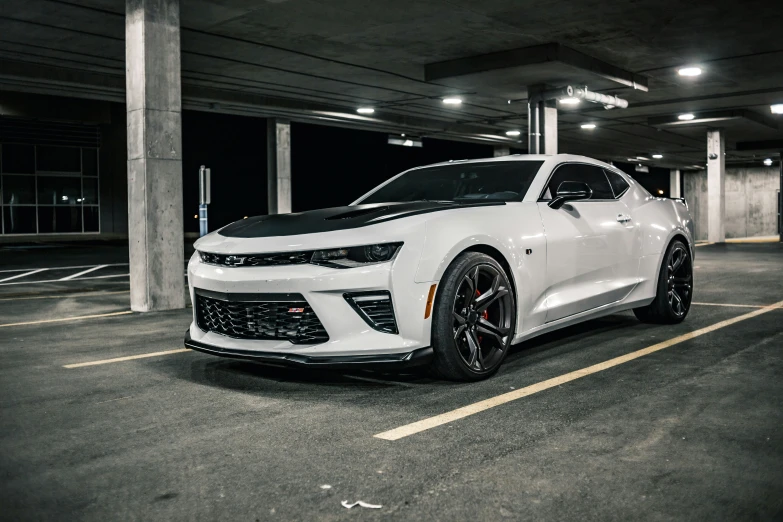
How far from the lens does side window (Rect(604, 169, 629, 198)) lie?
661 centimetres

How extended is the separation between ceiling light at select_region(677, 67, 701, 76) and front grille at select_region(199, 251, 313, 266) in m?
14.8

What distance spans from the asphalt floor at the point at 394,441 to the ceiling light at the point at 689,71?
40.0ft

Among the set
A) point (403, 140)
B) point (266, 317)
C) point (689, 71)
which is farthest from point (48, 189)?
point (266, 317)

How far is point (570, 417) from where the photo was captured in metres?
3.98

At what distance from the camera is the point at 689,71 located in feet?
56.7

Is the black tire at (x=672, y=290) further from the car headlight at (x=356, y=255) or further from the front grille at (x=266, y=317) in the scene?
the front grille at (x=266, y=317)

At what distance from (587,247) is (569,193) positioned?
20.5 inches

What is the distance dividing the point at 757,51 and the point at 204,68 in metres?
11.6

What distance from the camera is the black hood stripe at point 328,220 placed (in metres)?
4.62

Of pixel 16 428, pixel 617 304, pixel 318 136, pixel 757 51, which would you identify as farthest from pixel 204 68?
pixel 318 136

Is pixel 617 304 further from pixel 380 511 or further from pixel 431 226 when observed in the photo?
pixel 380 511

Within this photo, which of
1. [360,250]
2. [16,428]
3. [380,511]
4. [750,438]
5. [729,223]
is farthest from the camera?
[729,223]

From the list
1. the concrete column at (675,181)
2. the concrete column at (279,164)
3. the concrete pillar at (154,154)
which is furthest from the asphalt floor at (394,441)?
Answer: the concrete column at (675,181)

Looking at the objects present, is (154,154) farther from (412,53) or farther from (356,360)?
(412,53)
